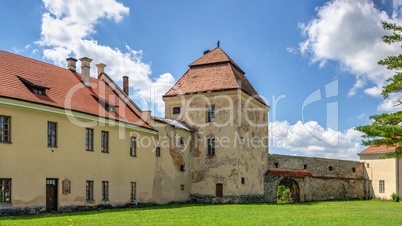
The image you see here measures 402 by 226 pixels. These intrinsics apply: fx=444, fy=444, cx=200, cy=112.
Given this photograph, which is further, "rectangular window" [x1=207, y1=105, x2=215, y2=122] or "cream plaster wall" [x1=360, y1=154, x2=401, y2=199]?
"cream plaster wall" [x1=360, y1=154, x2=401, y2=199]

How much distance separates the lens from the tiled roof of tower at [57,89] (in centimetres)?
2133

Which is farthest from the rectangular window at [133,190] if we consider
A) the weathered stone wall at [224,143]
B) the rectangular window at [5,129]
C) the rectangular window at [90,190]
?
the rectangular window at [5,129]

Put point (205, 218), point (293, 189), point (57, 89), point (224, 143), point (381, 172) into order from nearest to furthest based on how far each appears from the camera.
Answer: point (205, 218) → point (57, 89) → point (224, 143) → point (293, 189) → point (381, 172)

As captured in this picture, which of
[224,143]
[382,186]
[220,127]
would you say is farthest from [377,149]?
[220,127]

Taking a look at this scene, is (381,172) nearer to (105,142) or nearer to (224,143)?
(224,143)

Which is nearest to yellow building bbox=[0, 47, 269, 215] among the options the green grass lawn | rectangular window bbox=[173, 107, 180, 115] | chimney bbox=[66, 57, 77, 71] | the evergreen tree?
rectangular window bbox=[173, 107, 180, 115]

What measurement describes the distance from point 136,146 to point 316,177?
62.3 ft

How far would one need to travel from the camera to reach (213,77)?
34.9 meters

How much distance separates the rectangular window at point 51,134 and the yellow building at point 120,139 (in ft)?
0.17

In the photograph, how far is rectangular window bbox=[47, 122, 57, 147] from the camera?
21734mm

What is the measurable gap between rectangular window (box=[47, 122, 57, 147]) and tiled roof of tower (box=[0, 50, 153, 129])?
3.30 ft

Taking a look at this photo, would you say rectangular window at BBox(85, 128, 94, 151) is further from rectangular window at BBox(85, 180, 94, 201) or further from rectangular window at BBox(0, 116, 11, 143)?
rectangular window at BBox(0, 116, 11, 143)

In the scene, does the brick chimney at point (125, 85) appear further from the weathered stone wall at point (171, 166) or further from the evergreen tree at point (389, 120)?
the evergreen tree at point (389, 120)

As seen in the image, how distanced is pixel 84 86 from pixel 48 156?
7138 mm
